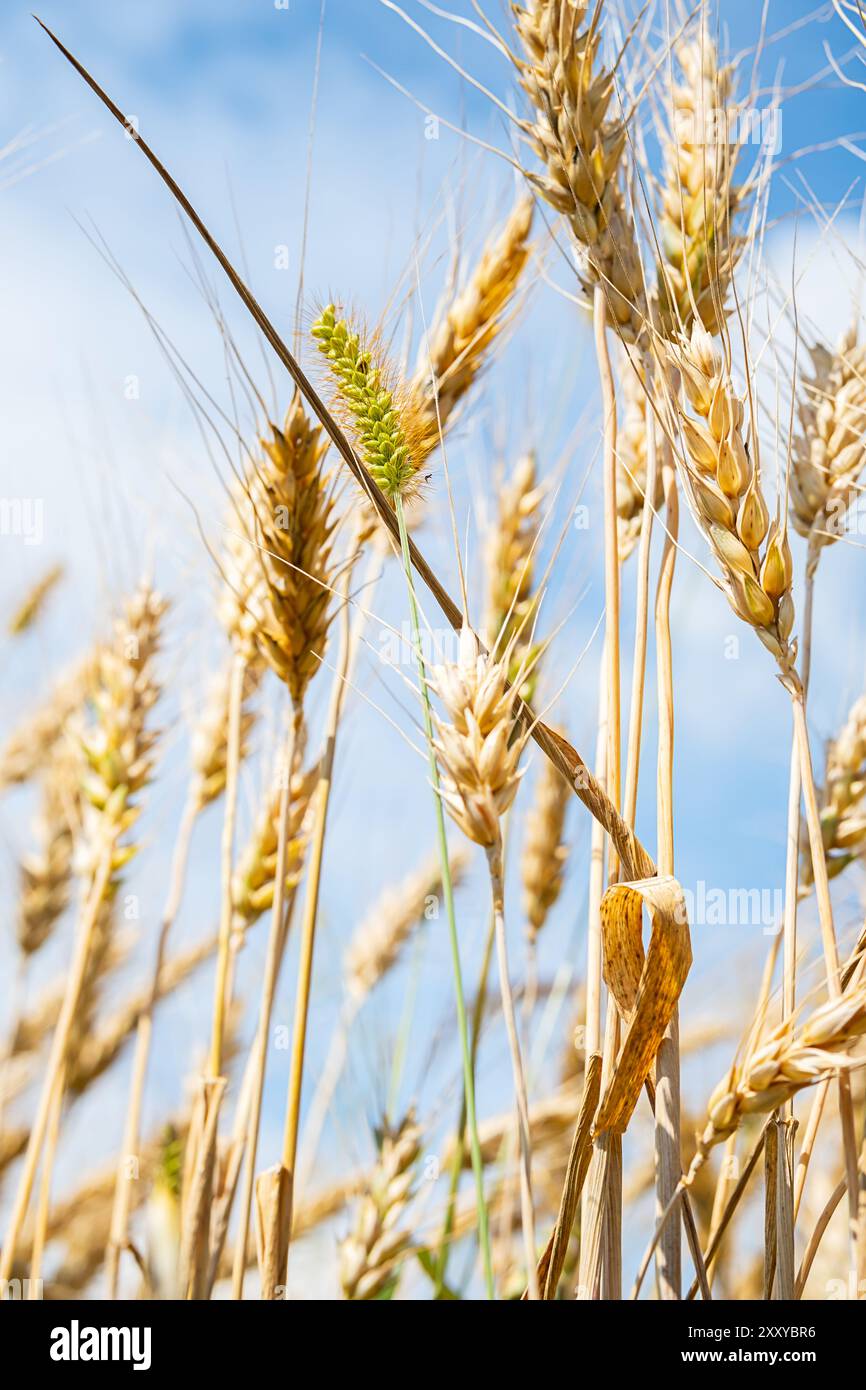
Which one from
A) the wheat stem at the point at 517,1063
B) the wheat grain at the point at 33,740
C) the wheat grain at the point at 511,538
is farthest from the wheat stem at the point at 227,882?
the wheat grain at the point at 33,740

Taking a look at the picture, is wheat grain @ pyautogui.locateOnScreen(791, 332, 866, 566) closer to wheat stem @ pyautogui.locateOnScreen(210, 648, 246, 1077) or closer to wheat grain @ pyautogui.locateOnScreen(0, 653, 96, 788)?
wheat stem @ pyautogui.locateOnScreen(210, 648, 246, 1077)

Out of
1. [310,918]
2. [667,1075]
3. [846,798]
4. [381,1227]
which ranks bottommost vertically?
[381,1227]

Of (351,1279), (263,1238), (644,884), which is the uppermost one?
(644,884)

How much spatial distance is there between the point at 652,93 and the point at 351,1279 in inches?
49.6

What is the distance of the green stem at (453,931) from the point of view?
532 millimetres

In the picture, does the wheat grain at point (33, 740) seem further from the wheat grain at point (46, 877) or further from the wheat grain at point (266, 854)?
the wheat grain at point (266, 854)

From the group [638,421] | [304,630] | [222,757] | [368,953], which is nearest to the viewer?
[304,630]

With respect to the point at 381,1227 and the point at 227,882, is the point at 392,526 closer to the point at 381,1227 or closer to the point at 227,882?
the point at 227,882

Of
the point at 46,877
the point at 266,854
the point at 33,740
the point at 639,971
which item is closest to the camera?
the point at 639,971

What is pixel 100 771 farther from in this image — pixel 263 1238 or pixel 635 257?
pixel 635 257

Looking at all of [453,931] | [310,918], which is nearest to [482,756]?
[453,931]

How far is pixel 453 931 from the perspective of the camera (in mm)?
533
